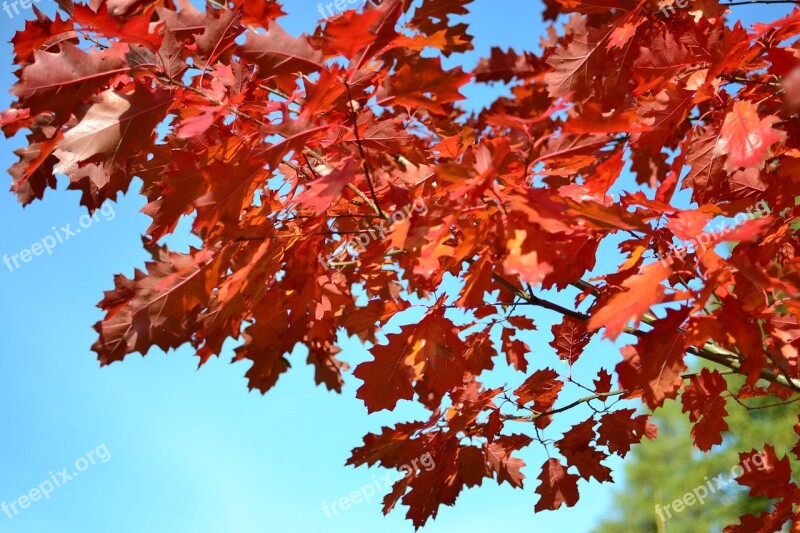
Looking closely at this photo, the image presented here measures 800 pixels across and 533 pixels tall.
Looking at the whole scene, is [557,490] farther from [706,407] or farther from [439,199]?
[439,199]

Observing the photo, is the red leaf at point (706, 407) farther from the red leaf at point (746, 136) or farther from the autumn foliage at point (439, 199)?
the red leaf at point (746, 136)

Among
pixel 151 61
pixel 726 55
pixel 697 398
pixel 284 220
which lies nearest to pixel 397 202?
pixel 284 220

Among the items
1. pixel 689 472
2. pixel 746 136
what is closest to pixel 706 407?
pixel 746 136

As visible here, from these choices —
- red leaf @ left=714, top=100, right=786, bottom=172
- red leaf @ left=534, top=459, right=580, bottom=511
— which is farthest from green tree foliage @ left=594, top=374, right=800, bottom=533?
red leaf @ left=714, top=100, right=786, bottom=172

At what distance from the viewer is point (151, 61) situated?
1574 mm

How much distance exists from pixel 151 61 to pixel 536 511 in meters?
2.06

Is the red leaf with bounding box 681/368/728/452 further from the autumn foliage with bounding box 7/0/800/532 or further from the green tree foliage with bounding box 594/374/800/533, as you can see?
the green tree foliage with bounding box 594/374/800/533

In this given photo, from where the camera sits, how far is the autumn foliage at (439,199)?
1.26 m

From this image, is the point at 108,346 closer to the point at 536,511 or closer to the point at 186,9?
the point at 186,9

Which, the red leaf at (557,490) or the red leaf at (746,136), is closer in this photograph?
the red leaf at (746,136)

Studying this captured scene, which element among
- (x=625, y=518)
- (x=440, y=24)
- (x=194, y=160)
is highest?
(x=440, y=24)

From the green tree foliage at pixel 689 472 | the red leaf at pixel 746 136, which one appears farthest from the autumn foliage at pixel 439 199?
the green tree foliage at pixel 689 472

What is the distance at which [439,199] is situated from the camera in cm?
151

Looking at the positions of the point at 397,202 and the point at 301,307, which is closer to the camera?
the point at 397,202
